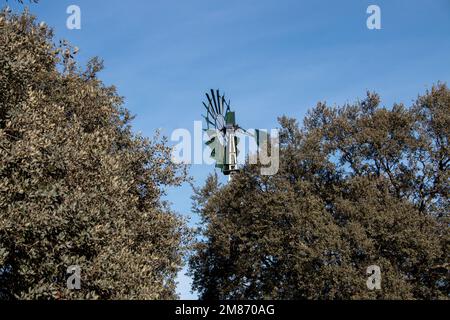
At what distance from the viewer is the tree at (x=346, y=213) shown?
4066cm

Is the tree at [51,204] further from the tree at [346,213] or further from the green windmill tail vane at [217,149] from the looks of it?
the tree at [346,213]

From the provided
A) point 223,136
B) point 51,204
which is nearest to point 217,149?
point 223,136

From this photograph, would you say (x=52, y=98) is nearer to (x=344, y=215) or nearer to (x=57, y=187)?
(x=57, y=187)

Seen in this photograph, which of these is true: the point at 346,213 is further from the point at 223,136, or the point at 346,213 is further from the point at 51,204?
the point at 51,204

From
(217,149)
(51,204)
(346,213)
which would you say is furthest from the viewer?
(346,213)

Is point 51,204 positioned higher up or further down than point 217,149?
further down

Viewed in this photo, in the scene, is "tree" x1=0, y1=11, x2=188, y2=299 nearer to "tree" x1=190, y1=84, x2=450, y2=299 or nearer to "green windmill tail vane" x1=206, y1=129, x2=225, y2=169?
"green windmill tail vane" x1=206, y1=129, x2=225, y2=169

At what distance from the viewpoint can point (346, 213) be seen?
42.9m

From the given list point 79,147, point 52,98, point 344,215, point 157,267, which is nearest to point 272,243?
point 344,215

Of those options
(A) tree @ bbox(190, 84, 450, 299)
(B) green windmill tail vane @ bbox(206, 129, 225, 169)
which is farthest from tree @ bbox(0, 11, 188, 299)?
(A) tree @ bbox(190, 84, 450, 299)
